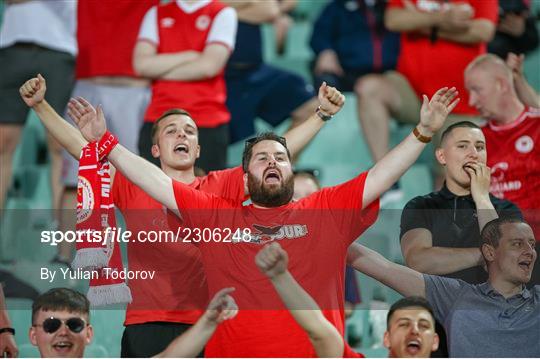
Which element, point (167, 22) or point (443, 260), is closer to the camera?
point (443, 260)

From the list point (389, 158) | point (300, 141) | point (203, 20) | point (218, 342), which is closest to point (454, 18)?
point (203, 20)

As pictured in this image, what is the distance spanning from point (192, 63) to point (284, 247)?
2004mm

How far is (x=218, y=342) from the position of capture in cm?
526

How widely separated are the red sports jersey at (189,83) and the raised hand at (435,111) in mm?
1927

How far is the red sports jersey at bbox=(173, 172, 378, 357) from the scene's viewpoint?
5168 mm

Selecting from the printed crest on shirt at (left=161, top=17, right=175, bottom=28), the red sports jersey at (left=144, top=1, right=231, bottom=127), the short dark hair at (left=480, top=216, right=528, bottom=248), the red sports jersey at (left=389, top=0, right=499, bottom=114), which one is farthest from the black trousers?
the red sports jersey at (left=389, top=0, right=499, bottom=114)

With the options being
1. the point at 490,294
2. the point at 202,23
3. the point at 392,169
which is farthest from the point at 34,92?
the point at 490,294

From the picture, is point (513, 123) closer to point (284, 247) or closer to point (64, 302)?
point (284, 247)

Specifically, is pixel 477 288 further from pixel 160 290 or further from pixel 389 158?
pixel 160 290

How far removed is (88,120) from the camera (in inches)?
215

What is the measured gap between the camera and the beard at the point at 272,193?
5.37 meters

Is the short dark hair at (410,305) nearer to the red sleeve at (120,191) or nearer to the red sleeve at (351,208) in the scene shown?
the red sleeve at (351,208)

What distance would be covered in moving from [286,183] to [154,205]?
63cm

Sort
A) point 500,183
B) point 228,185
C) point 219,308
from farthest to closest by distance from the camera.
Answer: point 500,183, point 228,185, point 219,308
